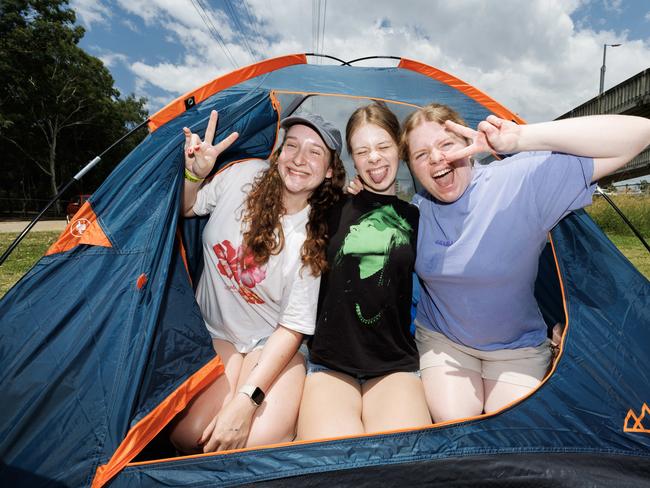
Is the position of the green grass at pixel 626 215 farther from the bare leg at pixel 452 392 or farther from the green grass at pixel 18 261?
the green grass at pixel 18 261

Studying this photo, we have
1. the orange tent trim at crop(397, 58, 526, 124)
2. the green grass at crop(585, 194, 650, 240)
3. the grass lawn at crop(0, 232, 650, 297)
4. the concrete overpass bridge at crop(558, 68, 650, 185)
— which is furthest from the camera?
the concrete overpass bridge at crop(558, 68, 650, 185)

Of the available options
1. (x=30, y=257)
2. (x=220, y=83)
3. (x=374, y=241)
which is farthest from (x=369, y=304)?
(x=30, y=257)

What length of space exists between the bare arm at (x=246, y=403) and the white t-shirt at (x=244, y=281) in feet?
0.27

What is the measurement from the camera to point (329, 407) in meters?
1.60

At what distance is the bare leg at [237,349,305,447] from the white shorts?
23.0 inches

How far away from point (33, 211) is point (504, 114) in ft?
75.7

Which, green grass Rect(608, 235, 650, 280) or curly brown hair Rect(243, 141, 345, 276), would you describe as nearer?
curly brown hair Rect(243, 141, 345, 276)

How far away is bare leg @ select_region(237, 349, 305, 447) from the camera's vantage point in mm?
1579

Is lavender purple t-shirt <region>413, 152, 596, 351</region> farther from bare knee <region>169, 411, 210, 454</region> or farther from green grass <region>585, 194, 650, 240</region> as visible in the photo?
green grass <region>585, 194, 650, 240</region>

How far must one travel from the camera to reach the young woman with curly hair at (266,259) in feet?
5.55

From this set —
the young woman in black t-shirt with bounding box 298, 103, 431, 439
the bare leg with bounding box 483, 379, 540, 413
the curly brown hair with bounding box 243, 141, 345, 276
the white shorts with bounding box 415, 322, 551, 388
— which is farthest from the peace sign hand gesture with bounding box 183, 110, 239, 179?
the bare leg with bounding box 483, 379, 540, 413

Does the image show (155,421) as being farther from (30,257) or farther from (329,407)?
(30,257)

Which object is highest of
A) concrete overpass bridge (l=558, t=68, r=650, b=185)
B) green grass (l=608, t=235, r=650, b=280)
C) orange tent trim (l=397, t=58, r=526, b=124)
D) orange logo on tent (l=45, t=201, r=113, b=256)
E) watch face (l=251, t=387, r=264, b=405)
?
concrete overpass bridge (l=558, t=68, r=650, b=185)

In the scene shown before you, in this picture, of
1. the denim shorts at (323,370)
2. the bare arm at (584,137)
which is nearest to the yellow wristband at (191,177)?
the denim shorts at (323,370)
